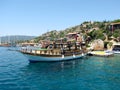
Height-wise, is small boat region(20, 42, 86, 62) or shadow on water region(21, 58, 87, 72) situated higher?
small boat region(20, 42, 86, 62)

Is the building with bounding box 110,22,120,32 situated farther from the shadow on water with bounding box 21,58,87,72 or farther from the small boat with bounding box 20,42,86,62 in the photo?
the shadow on water with bounding box 21,58,87,72

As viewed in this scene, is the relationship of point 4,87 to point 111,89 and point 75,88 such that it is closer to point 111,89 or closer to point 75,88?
point 75,88

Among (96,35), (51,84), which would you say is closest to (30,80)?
(51,84)

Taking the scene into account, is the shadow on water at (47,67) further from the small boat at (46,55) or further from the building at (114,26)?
the building at (114,26)

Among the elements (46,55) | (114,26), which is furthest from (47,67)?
(114,26)

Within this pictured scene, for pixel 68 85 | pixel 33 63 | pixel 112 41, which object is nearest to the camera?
pixel 68 85

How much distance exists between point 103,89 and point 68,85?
499cm

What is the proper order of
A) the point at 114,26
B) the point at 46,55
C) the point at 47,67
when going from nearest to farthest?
1. the point at 47,67
2. the point at 46,55
3. the point at 114,26

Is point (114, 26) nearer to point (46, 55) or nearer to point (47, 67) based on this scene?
point (46, 55)

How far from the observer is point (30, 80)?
32.8 m

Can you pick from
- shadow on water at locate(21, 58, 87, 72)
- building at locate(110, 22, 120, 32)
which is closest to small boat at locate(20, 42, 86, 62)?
shadow on water at locate(21, 58, 87, 72)

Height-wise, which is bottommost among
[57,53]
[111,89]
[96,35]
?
[111,89]

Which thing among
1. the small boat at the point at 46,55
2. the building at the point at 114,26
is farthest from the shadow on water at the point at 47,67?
the building at the point at 114,26

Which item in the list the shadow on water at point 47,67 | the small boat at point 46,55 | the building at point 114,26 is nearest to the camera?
the shadow on water at point 47,67
